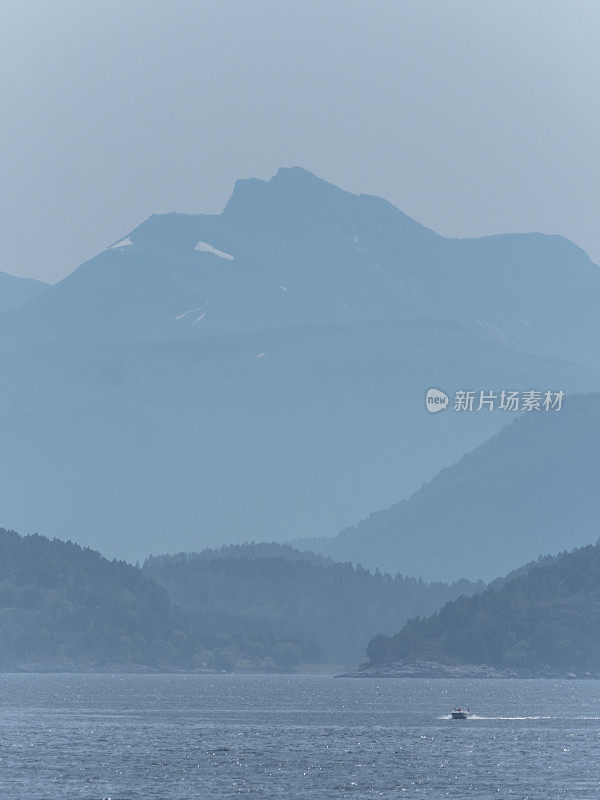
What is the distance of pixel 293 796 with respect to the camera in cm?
19912

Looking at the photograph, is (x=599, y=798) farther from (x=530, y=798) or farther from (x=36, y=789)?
(x=36, y=789)

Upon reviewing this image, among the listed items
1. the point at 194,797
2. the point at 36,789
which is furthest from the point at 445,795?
the point at 36,789

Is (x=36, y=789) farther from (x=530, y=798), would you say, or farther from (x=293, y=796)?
(x=530, y=798)

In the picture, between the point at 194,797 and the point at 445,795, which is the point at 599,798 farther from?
the point at 194,797

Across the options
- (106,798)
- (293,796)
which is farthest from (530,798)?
(106,798)

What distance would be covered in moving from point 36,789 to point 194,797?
16670mm

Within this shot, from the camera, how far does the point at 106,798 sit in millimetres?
192500

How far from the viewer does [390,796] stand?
19825 centimetres

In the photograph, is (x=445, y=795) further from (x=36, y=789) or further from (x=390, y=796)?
(x=36, y=789)

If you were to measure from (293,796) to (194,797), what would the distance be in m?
10.3

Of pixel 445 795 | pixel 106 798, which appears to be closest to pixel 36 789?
pixel 106 798

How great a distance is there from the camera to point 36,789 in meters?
200

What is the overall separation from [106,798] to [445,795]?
35.2m

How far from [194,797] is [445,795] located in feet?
85.2
